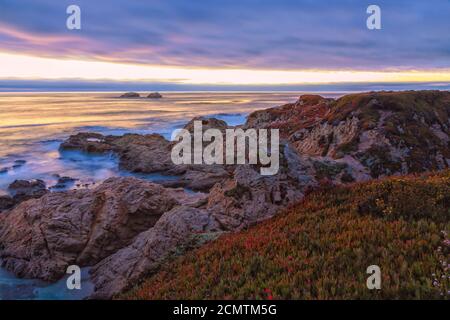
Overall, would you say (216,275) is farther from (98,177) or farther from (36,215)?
(98,177)

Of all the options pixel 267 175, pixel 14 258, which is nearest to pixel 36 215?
pixel 14 258

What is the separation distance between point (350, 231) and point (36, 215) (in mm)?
16927

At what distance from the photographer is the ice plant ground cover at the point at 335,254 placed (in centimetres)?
752

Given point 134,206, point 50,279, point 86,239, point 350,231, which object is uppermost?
point 350,231

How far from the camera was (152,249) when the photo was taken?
1416cm

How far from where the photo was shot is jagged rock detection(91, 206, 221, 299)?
13304 millimetres

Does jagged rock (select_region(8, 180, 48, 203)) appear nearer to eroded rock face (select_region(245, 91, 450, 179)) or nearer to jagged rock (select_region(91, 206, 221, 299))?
jagged rock (select_region(91, 206, 221, 299))

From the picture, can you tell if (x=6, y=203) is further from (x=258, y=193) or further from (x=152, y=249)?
(x=258, y=193)

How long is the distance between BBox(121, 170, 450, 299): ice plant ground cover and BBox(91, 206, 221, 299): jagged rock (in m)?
1.56

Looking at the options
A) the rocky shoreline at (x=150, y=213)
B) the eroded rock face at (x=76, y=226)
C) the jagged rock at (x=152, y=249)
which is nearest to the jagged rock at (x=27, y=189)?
the rocky shoreline at (x=150, y=213)

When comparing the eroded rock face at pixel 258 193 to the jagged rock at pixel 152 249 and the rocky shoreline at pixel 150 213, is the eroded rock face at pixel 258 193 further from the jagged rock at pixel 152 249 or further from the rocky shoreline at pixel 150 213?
the jagged rock at pixel 152 249

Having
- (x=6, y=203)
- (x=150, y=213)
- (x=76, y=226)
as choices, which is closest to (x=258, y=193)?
(x=150, y=213)

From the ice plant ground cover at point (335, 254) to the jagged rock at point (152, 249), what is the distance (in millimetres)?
1555

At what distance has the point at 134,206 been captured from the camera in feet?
63.0
